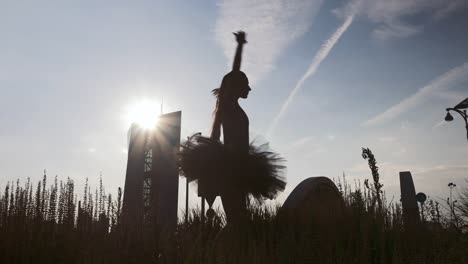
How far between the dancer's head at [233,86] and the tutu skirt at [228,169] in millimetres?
665

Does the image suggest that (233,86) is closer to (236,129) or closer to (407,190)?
(236,129)

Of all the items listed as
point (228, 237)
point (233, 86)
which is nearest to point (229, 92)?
point (233, 86)

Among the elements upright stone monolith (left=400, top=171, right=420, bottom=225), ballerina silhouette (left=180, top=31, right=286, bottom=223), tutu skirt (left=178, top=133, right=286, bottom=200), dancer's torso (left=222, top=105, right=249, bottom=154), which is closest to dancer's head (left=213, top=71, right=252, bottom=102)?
ballerina silhouette (left=180, top=31, right=286, bottom=223)

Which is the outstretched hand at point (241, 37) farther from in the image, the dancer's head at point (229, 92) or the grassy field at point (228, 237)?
the grassy field at point (228, 237)

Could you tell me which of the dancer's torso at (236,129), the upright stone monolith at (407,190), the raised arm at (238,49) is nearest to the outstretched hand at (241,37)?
the raised arm at (238,49)

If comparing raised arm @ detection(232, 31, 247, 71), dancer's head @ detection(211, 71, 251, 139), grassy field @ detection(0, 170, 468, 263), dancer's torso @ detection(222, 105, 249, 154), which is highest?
raised arm @ detection(232, 31, 247, 71)

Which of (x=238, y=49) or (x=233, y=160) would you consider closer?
(x=233, y=160)

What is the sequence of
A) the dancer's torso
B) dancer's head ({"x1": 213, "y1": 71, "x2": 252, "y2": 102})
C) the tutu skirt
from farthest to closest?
dancer's head ({"x1": 213, "y1": 71, "x2": 252, "y2": 102}), the dancer's torso, the tutu skirt

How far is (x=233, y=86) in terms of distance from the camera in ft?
17.3

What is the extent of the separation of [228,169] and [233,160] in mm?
133

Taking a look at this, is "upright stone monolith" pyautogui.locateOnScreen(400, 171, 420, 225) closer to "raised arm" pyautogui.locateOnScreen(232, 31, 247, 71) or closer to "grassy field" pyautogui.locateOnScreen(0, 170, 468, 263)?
"grassy field" pyautogui.locateOnScreen(0, 170, 468, 263)

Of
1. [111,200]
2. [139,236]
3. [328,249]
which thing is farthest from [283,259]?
[111,200]

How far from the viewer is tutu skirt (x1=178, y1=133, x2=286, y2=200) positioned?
4797mm

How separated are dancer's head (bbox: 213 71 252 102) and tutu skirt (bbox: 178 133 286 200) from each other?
665 millimetres
